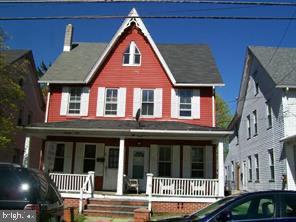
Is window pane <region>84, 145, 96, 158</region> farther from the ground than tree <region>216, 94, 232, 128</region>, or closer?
closer

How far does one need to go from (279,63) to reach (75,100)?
11.9 m

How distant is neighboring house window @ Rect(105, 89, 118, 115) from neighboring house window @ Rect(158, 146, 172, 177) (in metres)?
3.30

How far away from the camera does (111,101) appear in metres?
21.0

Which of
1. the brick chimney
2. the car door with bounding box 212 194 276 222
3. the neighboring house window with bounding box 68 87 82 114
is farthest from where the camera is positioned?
the brick chimney

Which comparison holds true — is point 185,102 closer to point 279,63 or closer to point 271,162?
point 271,162

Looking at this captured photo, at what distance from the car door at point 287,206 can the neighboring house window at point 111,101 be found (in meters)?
14.1

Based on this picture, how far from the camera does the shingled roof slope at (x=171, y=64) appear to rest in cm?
2120

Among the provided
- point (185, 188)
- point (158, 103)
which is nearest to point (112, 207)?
point (185, 188)

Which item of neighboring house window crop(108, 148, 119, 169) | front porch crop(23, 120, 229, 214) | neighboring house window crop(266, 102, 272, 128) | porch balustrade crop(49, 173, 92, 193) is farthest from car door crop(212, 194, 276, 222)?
neighboring house window crop(266, 102, 272, 128)

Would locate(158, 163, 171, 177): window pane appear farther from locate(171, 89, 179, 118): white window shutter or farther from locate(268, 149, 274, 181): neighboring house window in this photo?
locate(268, 149, 274, 181): neighboring house window

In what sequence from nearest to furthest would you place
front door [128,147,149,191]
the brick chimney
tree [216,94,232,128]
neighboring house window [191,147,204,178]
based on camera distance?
neighboring house window [191,147,204,178] < front door [128,147,149,191] < the brick chimney < tree [216,94,232,128]

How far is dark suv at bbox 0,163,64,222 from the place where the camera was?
20.5 feet

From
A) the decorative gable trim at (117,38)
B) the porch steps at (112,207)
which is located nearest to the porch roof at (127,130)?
the porch steps at (112,207)

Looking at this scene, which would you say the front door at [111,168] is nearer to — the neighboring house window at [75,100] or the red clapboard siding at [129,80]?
the red clapboard siding at [129,80]
